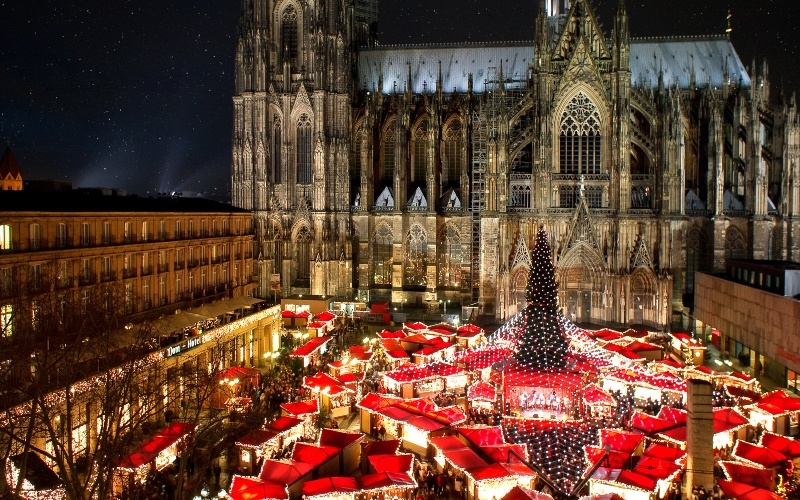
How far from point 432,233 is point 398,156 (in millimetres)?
7670

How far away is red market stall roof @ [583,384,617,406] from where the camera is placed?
33.1 metres

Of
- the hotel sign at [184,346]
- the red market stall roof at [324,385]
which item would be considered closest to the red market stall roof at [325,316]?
the hotel sign at [184,346]

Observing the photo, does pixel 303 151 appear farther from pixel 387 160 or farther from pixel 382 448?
pixel 382 448

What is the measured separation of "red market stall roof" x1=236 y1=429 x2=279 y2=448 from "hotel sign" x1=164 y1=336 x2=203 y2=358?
9713mm

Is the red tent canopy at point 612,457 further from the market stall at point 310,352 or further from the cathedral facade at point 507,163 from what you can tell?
the cathedral facade at point 507,163

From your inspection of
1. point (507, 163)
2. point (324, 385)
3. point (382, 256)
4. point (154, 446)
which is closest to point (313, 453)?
point (154, 446)

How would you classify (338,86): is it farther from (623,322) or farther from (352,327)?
(623,322)

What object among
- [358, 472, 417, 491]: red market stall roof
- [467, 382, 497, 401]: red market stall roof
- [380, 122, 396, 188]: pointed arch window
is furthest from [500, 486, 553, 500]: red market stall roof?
[380, 122, 396, 188]: pointed arch window

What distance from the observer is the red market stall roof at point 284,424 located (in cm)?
2847

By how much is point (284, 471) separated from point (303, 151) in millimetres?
43954

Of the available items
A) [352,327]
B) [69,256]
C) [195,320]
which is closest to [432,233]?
[352,327]

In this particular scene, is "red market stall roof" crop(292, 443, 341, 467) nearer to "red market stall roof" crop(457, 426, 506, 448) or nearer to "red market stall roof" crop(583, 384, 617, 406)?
"red market stall roof" crop(457, 426, 506, 448)

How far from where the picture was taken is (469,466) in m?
25.1

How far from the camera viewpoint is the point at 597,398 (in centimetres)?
3328
